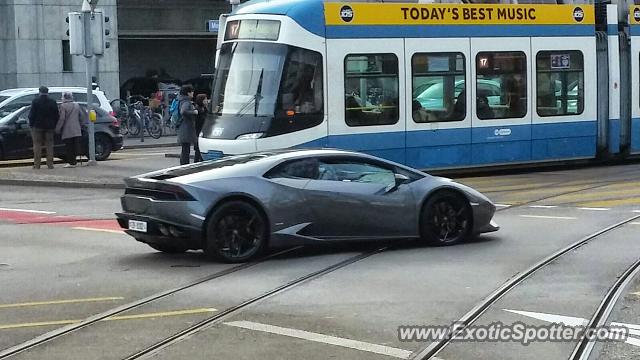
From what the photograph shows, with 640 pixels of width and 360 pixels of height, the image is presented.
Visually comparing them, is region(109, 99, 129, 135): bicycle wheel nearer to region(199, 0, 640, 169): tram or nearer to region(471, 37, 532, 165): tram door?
region(199, 0, 640, 169): tram

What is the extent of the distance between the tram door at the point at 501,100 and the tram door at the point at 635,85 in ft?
9.46

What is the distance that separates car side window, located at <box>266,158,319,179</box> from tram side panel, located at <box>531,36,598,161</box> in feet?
33.4

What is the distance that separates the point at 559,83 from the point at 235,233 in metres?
12.0

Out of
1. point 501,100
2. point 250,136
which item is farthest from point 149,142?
point 250,136

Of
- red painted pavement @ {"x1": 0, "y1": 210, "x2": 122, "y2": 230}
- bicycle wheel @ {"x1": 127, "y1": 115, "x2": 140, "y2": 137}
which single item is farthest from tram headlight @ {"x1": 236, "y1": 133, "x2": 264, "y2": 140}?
bicycle wheel @ {"x1": 127, "y1": 115, "x2": 140, "y2": 137}

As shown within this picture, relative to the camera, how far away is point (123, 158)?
27266 mm

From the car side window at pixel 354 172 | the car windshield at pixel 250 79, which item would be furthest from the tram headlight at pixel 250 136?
the car side window at pixel 354 172

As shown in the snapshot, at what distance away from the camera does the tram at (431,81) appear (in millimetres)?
17469

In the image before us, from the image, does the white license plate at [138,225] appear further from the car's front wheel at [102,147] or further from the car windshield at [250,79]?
the car's front wheel at [102,147]

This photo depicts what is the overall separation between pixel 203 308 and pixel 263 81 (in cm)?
921

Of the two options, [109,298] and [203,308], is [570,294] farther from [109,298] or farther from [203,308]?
[109,298]

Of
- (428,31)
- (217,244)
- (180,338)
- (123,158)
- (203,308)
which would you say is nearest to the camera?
(180,338)

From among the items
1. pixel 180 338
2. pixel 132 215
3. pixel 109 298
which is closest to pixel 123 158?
pixel 132 215

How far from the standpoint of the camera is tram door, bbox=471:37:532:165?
1995 cm
